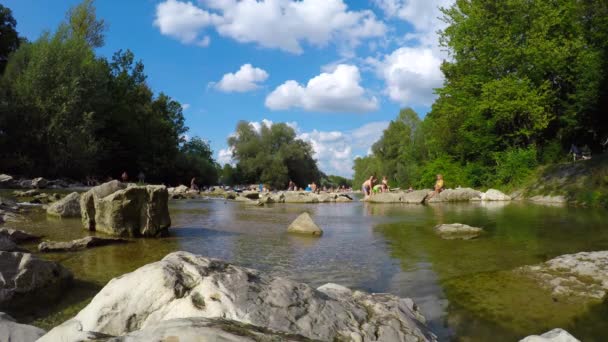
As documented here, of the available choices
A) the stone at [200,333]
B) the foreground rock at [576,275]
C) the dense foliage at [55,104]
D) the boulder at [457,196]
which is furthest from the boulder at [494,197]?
the dense foliage at [55,104]

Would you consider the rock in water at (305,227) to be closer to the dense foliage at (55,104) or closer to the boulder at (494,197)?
the boulder at (494,197)

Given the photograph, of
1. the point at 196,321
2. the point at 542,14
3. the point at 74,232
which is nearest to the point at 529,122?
the point at 542,14

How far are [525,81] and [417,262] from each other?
28.5 metres

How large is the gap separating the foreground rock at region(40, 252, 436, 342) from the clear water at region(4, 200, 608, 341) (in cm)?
99

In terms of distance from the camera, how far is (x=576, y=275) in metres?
5.52

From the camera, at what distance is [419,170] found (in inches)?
1900

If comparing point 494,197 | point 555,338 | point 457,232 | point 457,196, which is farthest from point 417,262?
point 494,197

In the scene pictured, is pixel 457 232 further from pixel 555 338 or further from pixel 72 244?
pixel 72 244

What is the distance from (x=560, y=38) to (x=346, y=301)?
34.2 m

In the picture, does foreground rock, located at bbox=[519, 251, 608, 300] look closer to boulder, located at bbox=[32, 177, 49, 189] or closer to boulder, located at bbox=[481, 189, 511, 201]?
boulder, located at bbox=[481, 189, 511, 201]

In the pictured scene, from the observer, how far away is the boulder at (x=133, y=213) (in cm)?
941

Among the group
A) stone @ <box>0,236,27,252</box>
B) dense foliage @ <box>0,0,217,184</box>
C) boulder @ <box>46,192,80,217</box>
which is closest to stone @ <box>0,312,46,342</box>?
stone @ <box>0,236,27,252</box>

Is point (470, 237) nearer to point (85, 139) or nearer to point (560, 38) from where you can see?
point (560, 38)

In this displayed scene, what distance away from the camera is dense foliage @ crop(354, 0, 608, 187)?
29172 mm
